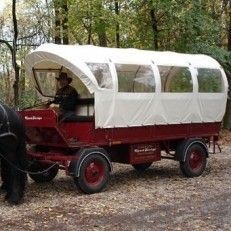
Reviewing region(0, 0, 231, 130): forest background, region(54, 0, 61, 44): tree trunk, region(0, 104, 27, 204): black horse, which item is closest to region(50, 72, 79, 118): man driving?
region(0, 104, 27, 204): black horse

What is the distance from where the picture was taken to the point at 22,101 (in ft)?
68.2

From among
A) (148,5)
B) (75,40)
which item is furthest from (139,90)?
(75,40)

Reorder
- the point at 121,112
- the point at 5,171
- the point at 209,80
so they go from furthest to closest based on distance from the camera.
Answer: the point at 209,80, the point at 121,112, the point at 5,171

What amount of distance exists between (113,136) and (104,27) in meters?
11.8

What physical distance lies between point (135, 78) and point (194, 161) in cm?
259

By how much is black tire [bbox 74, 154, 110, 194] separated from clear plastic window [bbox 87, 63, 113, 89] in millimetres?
1326

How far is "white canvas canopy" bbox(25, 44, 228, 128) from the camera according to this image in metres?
10.2

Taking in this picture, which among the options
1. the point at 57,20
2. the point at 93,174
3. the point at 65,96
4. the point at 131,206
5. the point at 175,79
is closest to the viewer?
the point at 131,206

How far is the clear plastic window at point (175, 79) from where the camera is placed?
11.5 meters

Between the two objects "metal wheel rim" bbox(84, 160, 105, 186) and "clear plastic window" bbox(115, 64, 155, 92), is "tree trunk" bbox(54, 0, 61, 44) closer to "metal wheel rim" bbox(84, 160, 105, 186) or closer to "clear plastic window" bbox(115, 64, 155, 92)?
"clear plastic window" bbox(115, 64, 155, 92)

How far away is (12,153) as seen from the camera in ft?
30.8

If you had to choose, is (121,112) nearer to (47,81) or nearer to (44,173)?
(44,173)

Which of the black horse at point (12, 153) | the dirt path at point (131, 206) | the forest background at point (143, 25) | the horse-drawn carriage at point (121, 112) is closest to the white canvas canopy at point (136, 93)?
the horse-drawn carriage at point (121, 112)

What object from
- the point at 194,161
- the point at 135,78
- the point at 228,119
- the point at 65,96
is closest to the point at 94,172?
the point at 65,96
